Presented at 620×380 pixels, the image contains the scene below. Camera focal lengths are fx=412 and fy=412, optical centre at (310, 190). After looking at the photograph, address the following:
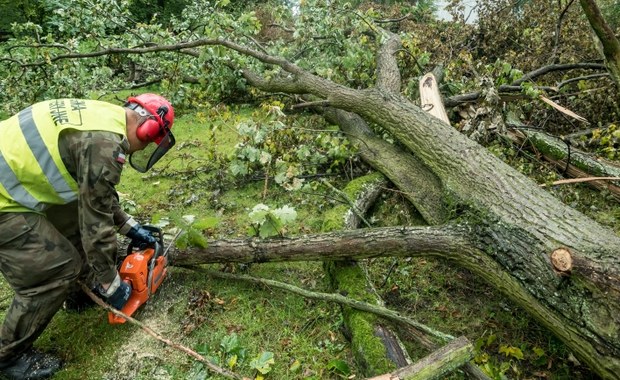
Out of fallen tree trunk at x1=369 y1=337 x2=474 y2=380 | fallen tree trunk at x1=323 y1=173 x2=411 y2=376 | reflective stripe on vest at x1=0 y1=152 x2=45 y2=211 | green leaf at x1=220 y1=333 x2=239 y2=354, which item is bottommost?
green leaf at x1=220 y1=333 x2=239 y2=354

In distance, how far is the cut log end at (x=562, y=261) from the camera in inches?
78.1

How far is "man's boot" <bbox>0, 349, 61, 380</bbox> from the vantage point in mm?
2301

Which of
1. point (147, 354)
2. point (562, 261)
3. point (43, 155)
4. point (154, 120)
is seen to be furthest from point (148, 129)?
point (562, 261)

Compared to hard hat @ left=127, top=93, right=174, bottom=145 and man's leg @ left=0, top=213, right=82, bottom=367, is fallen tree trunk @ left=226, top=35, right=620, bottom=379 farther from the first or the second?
man's leg @ left=0, top=213, right=82, bottom=367

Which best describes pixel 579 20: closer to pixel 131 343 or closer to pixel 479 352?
pixel 479 352

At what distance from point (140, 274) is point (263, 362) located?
918 mm

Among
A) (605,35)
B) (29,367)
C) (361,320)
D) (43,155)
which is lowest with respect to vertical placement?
(29,367)

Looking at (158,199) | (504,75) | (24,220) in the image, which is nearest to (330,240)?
(24,220)

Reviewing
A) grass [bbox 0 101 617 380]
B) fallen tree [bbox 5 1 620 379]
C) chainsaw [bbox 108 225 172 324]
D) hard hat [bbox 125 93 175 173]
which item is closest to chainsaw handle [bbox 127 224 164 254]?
chainsaw [bbox 108 225 172 324]

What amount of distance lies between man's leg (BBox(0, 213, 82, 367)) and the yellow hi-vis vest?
0.11 metres

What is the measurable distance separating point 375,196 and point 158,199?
2.18 m

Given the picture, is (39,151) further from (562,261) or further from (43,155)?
(562,261)

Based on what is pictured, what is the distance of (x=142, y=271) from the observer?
2.53 m

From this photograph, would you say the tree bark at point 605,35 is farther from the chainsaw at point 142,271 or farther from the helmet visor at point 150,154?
the chainsaw at point 142,271
